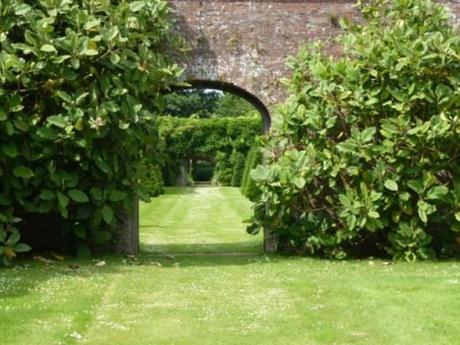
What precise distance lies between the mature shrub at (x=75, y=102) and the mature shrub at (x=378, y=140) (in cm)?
179

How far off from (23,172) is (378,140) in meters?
4.50

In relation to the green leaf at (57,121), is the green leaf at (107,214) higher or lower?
lower

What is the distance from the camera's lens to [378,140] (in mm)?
10859

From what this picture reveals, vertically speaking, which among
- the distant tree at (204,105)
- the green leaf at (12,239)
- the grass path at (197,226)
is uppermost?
the green leaf at (12,239)

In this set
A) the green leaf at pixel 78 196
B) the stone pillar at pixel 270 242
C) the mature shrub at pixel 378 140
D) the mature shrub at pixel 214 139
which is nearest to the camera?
the green leaf at pixel 78 196

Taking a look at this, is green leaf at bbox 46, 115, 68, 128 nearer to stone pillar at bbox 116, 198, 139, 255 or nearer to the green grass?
the green grass

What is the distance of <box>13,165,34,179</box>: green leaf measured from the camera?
9.83 metres

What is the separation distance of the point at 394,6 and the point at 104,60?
3850 mm

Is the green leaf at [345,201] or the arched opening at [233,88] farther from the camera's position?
the arched opening at [233,88]

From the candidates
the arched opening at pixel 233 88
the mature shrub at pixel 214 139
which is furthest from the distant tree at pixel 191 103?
the arched opening at pixel 233 88

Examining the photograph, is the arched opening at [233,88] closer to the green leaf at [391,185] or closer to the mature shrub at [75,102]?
the mature shrub at [75,102]

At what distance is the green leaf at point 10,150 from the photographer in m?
9.69

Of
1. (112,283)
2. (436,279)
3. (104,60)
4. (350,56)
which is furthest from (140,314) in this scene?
(350,56)

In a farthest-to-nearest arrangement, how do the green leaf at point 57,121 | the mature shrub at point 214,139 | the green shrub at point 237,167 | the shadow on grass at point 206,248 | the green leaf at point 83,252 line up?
the green shrub at point 237,167 → the mature shrub at point 214,139 → the shadow on grass at point 206,248 → the green leaf at point 83,252 → the green leaf at point 57,121
